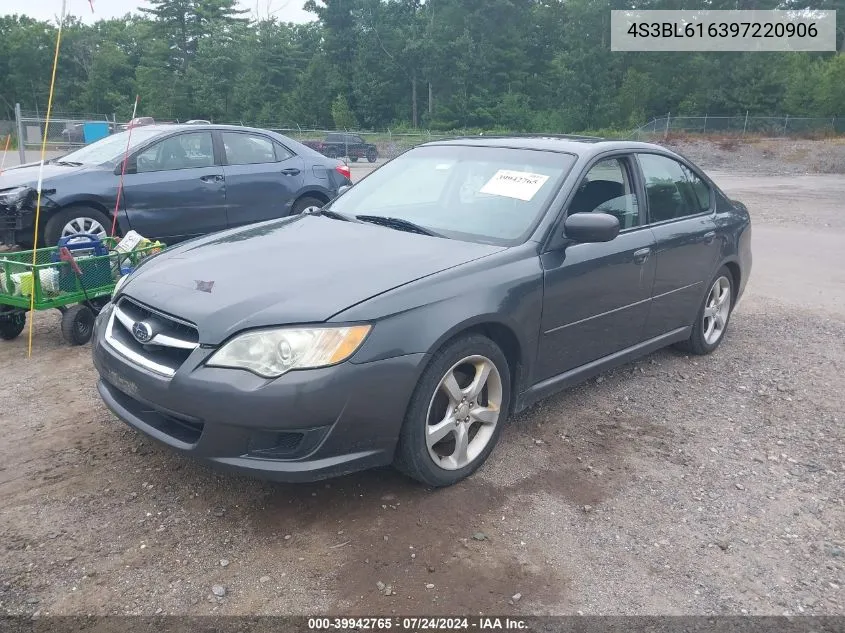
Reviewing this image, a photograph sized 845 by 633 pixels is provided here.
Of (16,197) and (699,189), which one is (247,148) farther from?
(699,189)

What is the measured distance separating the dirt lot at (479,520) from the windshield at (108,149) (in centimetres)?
373

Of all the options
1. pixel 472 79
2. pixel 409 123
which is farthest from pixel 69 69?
pixel 472 79

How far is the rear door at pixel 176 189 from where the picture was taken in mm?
7602

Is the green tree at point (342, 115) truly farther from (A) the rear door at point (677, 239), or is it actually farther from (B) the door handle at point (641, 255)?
(B) the door handle at point (641, 255)

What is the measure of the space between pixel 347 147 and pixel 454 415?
30.3m

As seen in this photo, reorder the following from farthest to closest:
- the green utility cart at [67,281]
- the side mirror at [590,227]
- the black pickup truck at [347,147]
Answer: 1. the black pickup truck at [347,147]
2. the green utility cart at [67,281]
3. the side mirror at [590,227]

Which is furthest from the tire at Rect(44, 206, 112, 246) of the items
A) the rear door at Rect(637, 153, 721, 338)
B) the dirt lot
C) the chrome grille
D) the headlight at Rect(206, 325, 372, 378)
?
the rear door at Rect(637, 153, 721, 338)

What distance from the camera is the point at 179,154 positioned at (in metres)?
8.04

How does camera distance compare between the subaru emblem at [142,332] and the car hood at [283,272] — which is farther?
the subaru emblem at [142,332]

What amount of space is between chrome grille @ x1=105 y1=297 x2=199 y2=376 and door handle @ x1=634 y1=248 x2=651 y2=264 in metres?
2.65

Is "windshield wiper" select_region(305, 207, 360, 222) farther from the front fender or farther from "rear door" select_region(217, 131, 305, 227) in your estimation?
"rear door" select_region(217, 131, 305, 227)

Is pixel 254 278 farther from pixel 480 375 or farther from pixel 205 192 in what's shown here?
pixel 205 192

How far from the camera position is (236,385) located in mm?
2744

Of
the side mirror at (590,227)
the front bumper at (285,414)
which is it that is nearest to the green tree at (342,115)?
the side mirror at (590,227)
